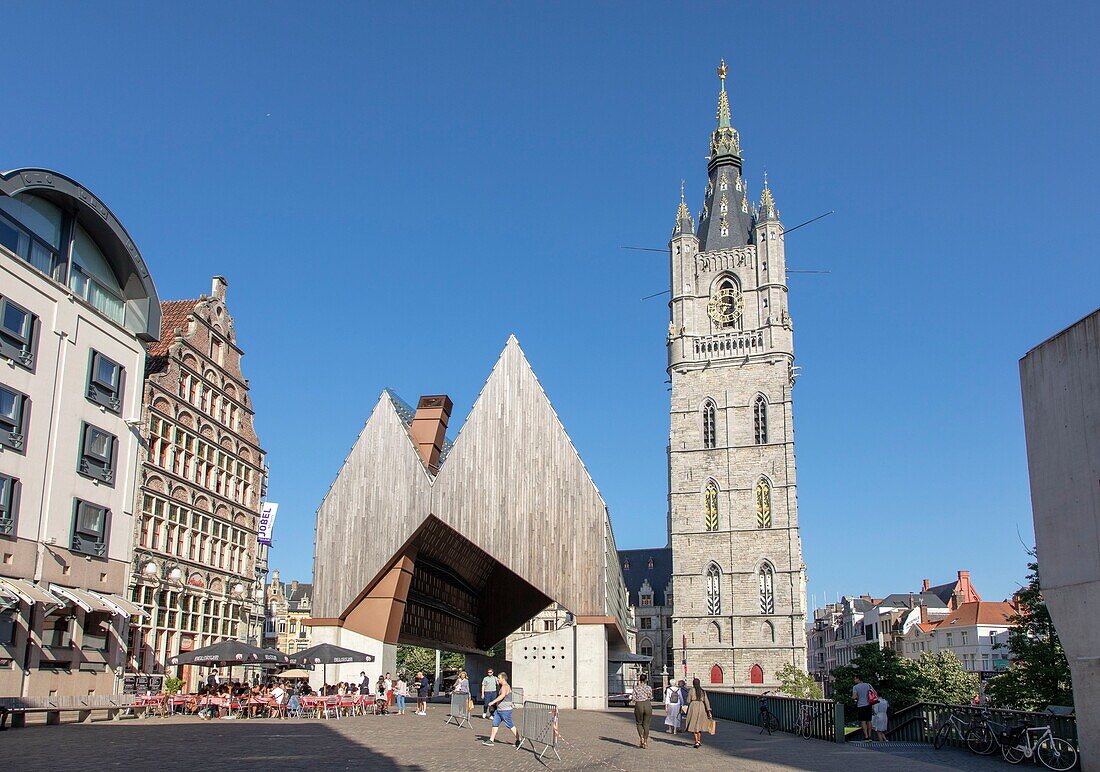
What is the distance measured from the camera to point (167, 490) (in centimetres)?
3556

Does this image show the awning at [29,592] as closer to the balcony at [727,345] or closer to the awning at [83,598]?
the awning at [83,598]

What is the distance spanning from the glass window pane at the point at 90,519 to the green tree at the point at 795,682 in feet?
153

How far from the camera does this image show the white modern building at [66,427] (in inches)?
944

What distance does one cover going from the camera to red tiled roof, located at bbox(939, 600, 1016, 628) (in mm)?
87438

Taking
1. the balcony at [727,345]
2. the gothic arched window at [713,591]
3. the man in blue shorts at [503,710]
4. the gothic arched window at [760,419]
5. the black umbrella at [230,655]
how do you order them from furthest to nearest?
the balcony at [727,345], the gothic arched window at [760,419], the gothic arched window at [713,591], the black umbrella at [230,655], the man in blue shorts at [503,710]

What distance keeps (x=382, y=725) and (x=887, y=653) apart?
2535 cm

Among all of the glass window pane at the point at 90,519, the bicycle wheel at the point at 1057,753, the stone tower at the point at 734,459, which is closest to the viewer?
the bicycle wheel at the point at 1057,753

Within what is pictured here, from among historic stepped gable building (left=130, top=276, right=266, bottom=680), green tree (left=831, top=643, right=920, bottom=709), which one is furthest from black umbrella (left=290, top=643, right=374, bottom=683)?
green tree (left=831, top=643, right=920, bottom=709)

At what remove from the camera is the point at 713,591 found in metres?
75.1

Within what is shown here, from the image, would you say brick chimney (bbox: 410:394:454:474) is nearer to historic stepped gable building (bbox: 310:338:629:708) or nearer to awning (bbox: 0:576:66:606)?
historic stepped gable building (bbox: 310:338:629:708)

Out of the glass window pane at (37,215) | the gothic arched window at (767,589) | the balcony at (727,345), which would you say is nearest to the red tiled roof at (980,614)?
the gothic arched window at (767,589)

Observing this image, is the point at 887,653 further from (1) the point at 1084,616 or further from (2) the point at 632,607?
(2) the point at 632,607

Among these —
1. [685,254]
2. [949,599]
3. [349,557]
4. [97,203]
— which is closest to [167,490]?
[349,557]

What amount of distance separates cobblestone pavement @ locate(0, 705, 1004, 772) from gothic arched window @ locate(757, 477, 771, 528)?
52.9 metres
